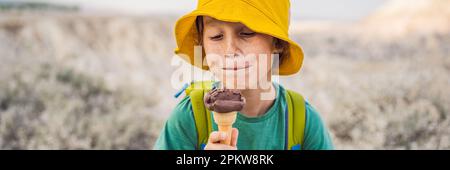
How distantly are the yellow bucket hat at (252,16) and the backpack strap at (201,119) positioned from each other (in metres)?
0.27

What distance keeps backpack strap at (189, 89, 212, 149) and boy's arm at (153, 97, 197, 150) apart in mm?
20

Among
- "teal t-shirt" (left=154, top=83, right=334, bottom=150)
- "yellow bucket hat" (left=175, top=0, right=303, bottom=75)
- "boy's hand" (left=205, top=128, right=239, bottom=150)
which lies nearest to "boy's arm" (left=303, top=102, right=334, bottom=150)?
"teal t-shirt" (left=154, top=83, right=334, bottom=150)

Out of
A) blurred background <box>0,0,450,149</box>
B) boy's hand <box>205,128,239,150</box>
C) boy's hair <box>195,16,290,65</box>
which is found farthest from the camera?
blurred background <box>0,0,450,149</box>

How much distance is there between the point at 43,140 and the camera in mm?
3600

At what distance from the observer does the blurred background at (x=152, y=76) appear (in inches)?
149

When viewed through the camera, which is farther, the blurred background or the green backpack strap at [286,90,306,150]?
the blurred background

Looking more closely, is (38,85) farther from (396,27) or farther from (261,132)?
(396,27)

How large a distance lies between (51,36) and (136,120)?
2444 mm

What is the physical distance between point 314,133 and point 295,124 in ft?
0.35

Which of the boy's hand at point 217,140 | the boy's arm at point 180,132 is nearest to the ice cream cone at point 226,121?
the boy's hand at point 217,140

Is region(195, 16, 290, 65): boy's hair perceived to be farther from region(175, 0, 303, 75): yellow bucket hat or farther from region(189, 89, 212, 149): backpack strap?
region(189, 89, 212, 149): backpack strap

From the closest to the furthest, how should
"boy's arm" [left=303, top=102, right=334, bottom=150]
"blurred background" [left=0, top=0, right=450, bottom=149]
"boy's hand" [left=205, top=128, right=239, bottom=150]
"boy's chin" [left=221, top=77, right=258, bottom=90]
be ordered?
"boy's hand" [left=205, top=128, right=239, bottom=150], "boy's chin" [left=221, top=77, right=258, bottom=90], "boy's arm" [left=303, top=102, right=334, bottom=150], "blurred background" [left=0, top=0, right=450, bottom=149]

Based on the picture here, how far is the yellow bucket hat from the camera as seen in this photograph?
1.66 metres

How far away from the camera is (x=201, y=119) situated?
190 centimetres
